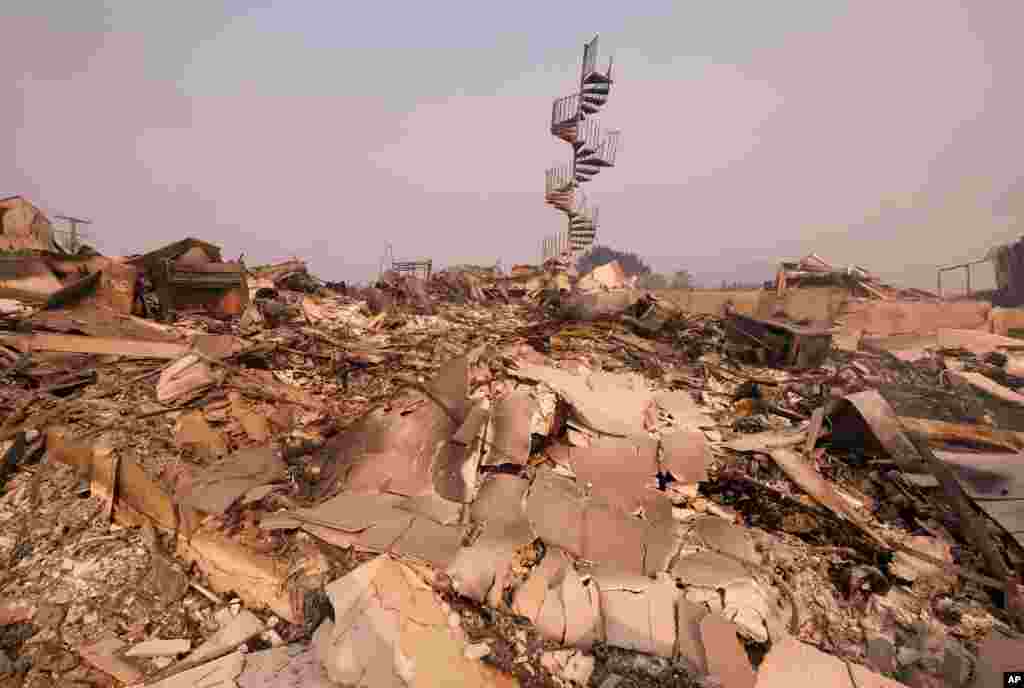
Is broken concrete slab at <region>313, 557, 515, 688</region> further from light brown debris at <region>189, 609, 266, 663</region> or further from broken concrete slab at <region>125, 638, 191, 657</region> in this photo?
broken concrete slab at <region>125, 638, 191, 657</region>

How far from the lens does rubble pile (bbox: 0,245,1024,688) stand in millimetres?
2164

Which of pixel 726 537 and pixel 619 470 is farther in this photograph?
pixel 619 470

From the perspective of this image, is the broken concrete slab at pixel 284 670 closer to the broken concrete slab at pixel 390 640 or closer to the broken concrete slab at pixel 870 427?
the broken concrete slab at pixel 390 640

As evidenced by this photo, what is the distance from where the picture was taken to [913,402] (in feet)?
17.4

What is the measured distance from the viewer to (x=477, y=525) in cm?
292

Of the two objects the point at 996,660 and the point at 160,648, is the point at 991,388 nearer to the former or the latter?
the point at 996,660

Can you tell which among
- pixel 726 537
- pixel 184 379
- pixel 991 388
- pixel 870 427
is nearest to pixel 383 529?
pixel 726 537

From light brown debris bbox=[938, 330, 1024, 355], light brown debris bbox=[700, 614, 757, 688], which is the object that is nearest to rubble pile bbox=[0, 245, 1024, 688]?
light brown debris bbox=[700, 614, 757, 688]

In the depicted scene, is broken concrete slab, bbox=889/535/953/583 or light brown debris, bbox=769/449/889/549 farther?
light brown debris, bbox=769/449/889/549

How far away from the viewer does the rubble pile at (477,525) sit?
2164 millimetres

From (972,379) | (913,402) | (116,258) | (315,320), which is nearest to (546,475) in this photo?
(913,402)

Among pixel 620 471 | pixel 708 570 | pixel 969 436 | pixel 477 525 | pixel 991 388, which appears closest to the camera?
pixel 708 570

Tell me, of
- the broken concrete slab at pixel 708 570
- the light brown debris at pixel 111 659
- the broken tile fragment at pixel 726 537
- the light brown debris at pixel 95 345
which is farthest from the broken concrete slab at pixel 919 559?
the light brown debris at pixel 95 345

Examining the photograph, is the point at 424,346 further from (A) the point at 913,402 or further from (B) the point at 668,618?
(A) the point at 913,402
